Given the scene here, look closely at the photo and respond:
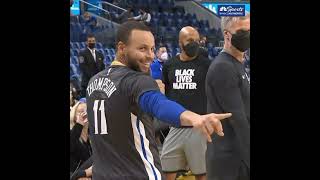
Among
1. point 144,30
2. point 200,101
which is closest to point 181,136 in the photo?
point 200,101

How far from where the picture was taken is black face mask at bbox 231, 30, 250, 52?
4609 mm

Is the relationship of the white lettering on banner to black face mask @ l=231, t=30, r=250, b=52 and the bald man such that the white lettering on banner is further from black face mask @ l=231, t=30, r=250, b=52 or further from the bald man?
black face mask @ l=231, t=30, r=250, b=52

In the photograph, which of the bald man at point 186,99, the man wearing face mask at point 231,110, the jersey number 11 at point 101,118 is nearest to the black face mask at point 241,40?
the man wearing face mask at point 231,110

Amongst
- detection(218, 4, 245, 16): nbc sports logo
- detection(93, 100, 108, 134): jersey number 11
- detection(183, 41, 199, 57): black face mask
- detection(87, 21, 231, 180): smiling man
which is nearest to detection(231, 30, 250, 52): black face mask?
detection(87, 21, 231, 180): smiling man

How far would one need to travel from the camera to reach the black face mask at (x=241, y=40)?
461cm

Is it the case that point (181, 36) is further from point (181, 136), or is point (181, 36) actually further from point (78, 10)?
point (78, 10)

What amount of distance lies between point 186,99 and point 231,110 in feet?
7.44

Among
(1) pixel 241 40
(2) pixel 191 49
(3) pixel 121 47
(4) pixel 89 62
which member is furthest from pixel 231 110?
(4) pixel 89 62

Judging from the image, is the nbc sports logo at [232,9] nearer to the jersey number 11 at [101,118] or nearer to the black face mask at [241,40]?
the black face mask at [241,40]

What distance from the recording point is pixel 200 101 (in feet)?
21.4

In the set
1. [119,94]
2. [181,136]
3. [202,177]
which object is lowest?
[202,177]

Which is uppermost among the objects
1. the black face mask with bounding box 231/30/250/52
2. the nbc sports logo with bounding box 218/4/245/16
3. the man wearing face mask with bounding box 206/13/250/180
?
the nbc sports logo with bounding box 218/4/245/16

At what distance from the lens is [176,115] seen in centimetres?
288
